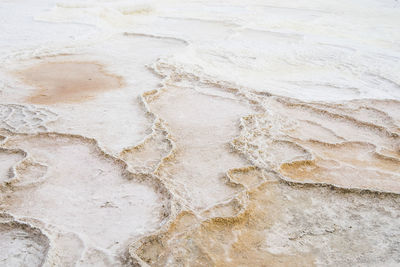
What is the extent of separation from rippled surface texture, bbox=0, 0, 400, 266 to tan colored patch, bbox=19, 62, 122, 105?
3 centimetres

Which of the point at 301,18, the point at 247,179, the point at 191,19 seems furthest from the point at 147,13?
the point at 247,179

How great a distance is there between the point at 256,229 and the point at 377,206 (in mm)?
898

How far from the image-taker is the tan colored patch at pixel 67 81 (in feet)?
14.1

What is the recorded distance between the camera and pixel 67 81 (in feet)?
15.8

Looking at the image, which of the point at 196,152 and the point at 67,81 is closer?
the point at 196,152

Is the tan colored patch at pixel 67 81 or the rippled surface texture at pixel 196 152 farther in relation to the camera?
the tan colored patch at pixel 67 81

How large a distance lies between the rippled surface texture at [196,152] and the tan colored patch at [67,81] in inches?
1.1

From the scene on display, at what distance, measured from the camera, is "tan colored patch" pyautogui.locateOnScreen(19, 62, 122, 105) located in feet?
14.1

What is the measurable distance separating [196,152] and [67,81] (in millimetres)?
2358

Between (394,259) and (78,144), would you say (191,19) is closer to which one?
(78,144)

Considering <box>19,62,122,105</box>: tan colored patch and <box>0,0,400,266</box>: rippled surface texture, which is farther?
<box>19,62,122,105</box>: tan colored patch

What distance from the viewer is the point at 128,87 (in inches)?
182

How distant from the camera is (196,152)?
325cm

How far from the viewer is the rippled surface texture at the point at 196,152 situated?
7.28ft
